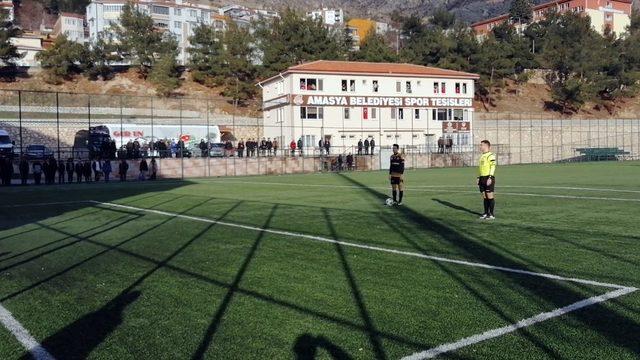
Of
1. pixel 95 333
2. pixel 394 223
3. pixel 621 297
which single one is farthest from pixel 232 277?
pixel 394 223

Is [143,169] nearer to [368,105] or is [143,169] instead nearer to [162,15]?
[368,105]

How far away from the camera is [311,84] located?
201 ft

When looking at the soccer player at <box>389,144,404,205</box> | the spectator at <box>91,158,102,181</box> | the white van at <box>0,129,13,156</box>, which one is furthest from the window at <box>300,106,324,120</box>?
the soccer player at <box>389,144,404,205</box>

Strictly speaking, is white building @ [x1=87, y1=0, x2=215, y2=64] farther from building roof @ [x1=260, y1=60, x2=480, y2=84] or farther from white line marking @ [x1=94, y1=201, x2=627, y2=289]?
white line marking @ [x1=94, y1=201, x2=627, y2=289]

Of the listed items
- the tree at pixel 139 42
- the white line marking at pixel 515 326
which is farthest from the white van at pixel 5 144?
the white line marking at pixel 515 326

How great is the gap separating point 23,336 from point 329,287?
3.44m

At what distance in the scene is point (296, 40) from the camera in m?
77.2

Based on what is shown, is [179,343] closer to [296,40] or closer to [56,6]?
[296,40]

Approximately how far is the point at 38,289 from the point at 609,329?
22.7ft

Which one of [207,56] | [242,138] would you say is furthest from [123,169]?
[207,56]

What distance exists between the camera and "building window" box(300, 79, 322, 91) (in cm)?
6109

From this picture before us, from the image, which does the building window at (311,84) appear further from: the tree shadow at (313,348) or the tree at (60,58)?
the tree shadow at (313,348)

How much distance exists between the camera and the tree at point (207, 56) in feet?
244

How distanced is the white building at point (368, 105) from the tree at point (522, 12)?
81944 mm
